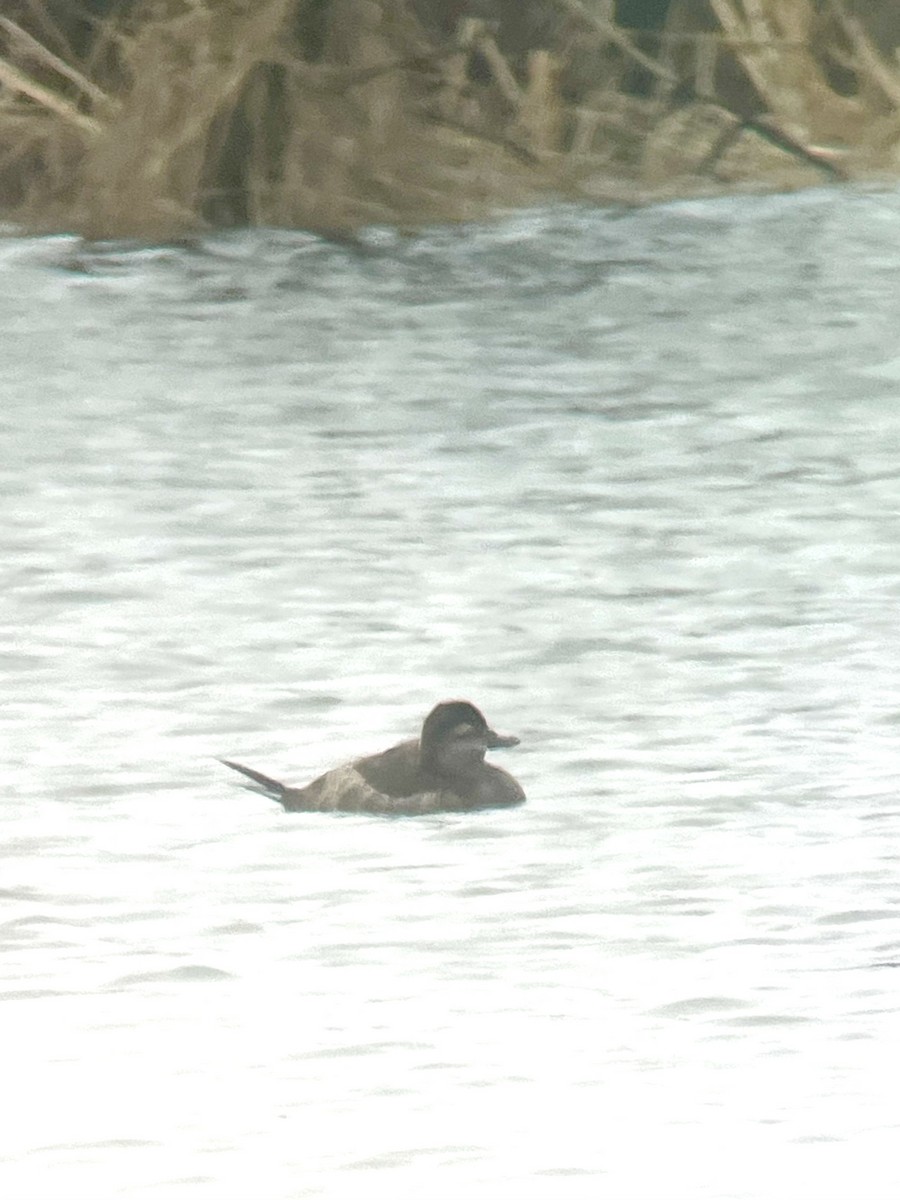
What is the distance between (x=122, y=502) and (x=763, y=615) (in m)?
2.48

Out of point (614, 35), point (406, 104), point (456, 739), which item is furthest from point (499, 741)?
point (406, 104)

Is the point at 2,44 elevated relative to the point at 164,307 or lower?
elevated

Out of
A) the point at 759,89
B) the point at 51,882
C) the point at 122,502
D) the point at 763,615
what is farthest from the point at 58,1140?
the point at 759,89

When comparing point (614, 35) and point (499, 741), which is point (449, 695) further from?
point (614, 35)

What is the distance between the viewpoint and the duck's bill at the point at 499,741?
24.2 ft

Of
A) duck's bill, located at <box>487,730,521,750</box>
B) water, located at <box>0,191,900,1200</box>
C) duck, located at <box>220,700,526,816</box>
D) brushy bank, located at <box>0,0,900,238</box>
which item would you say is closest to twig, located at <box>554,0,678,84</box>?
brushy bank, located at <box>0,0,900,238</box>

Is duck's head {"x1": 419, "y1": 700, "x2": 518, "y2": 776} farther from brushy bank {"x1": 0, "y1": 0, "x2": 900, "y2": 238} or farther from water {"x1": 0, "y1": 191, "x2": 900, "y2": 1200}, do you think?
brushy bank {"x1": 0, "y1": 0, "x2": 900, "y2": 238}

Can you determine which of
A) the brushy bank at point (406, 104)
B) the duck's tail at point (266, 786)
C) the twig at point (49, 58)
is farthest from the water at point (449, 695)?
the twig at point (49, 58)

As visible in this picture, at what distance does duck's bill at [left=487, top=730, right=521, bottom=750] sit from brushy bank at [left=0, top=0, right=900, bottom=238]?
268 inches

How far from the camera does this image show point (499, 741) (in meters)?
7.48

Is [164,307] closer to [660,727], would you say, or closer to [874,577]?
[874,577]

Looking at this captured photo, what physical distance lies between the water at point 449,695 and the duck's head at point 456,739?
0.39ft

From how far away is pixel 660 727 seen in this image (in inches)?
294

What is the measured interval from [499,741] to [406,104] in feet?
24.9
